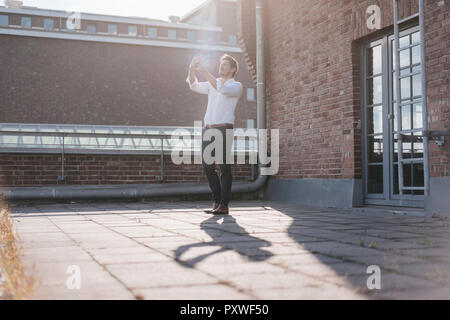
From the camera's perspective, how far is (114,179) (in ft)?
29.6

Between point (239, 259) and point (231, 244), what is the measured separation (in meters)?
0.60

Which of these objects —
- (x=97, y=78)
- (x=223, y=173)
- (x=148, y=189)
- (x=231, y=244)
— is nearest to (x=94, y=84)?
(x=97, y=78)

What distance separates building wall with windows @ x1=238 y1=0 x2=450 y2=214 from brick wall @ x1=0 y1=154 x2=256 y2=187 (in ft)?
4.96

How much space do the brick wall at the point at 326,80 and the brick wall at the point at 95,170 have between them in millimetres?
1713

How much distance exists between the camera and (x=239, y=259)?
285 cm

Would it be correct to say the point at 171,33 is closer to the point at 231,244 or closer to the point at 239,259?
the point at 231,244

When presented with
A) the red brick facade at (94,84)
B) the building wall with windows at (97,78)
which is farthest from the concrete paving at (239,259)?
the red brick facade at (94,84)

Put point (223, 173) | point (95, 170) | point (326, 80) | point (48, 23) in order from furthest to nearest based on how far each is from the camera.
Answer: point (48, 23), point (95, 170), point (326, 80), point (223, 173)

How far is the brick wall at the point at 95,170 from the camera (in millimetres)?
8555

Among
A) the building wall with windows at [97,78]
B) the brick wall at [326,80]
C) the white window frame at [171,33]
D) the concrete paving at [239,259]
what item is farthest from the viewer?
the white window frame at [171,33]

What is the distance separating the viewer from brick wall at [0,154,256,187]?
28.1 feet

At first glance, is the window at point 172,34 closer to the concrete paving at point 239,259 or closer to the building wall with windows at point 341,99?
the building wall with windows at point 341,99

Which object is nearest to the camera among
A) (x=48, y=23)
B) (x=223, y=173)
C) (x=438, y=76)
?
(x=438, y=76)

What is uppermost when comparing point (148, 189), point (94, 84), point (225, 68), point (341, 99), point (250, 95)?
point (94, 84)
